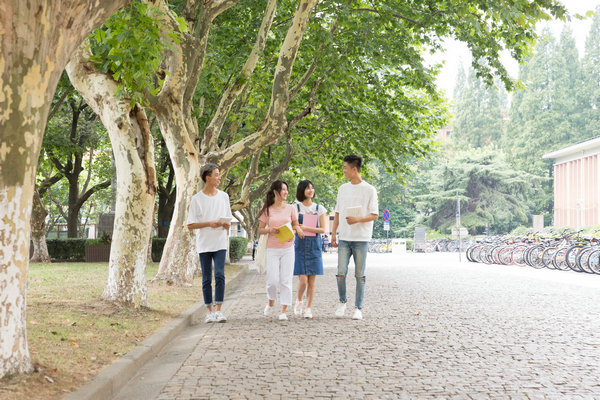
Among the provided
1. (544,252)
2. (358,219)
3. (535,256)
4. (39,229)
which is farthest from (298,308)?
(39,229)

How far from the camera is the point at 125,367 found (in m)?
5.38

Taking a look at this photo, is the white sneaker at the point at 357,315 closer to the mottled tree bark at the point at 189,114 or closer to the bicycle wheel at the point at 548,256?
the mottled tree bark at the point at 189,114

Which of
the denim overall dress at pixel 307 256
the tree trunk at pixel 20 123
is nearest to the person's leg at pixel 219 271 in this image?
the denim overall dress at pixel 307 256

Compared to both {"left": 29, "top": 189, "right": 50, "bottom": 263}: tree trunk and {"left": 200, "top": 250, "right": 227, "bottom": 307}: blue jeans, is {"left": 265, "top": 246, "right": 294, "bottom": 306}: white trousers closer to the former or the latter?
{"left": 200, "top": 250, "right": 227, "bottom": 307}: blue jeans

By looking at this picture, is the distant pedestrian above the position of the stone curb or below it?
above

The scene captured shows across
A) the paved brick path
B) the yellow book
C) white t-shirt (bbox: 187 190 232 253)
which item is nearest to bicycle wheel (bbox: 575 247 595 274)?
the paved brick path

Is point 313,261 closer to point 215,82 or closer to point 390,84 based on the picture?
point 215,82

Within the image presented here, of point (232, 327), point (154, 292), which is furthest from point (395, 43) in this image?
point (232, 327)

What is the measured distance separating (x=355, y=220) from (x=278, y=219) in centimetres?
102

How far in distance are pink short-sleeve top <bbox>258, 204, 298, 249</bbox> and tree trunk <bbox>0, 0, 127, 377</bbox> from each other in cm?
448

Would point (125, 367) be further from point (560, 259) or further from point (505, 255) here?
point (505, 255)

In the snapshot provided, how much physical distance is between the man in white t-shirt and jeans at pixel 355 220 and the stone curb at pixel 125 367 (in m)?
2.29

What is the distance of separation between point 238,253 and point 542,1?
21188 mm

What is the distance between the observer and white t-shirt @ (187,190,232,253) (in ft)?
27.5
